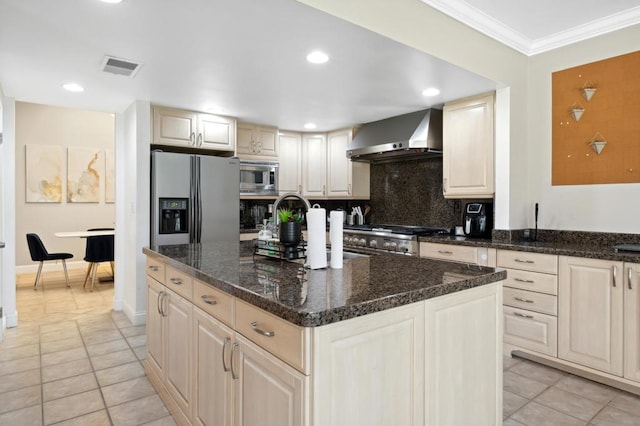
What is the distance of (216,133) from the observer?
14.6 ft

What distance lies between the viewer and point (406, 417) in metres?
1.38

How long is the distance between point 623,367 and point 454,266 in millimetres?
1645

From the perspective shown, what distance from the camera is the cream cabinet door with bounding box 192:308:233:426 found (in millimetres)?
1551

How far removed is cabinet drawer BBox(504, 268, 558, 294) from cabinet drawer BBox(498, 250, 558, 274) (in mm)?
37

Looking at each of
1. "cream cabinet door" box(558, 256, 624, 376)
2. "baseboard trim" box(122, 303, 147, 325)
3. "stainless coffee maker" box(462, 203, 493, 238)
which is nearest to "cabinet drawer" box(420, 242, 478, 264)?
"stainless coffee maker" box(462, 203, 493, 238)

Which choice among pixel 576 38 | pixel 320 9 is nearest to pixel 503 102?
pixel 576 38

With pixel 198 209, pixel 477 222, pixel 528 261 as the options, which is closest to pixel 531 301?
pixel 528 261

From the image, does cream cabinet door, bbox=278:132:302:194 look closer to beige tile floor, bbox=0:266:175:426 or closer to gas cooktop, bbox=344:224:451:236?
gas cooktop, bbox=344:224:451:236

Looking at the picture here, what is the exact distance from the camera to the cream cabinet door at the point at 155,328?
2.33m

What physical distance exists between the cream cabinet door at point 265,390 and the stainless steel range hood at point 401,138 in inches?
121

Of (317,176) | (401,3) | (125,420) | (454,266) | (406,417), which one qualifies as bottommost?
(125,420)

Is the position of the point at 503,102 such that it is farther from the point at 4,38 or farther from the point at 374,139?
the point at 4,38

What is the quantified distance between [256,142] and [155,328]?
301cm

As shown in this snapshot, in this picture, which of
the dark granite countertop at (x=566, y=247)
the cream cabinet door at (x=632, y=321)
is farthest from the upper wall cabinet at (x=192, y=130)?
the cream cabinet door at (x=632, y=321)
